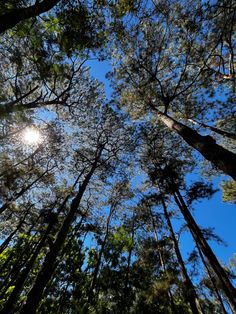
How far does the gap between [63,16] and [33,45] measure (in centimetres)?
215

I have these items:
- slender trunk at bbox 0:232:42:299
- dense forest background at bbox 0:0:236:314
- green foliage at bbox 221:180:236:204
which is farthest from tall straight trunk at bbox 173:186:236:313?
slender trunk at bbox 0:232:42:299

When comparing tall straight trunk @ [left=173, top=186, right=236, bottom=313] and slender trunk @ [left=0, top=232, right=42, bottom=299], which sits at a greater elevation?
slender trunk @ [left=0, top=232, right=42, bottom=299]

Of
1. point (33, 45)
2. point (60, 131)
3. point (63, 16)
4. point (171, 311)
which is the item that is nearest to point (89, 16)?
point (63, 16)

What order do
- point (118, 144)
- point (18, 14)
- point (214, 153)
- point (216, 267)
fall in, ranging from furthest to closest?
1. point (118, 144)
2. point (216, 267)
3. point (18, 14)
4. point (214, 153)

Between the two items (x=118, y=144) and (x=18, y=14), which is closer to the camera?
(x=18, y=14)

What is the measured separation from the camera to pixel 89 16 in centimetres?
838

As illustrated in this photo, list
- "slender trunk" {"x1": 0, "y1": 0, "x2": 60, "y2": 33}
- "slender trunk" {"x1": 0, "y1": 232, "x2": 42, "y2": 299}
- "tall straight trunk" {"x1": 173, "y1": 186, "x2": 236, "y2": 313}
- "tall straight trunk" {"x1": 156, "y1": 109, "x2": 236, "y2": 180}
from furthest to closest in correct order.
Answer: "slender trunk" {"x1": 0, "y1": 232, "x2": 42, "y2": 299}, "tall straight trunk" {"x1": 173, "y1": 186, "x2": 236, "y2": 313}, "slender trunk" {"x1": 0, "y1": 0, "x2": 60, "y2": 33}, "tall straight trunk" {"x1": 156, "y1": 109, "x2": 236, "y2": 180}

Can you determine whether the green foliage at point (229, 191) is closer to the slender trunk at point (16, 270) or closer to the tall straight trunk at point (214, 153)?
the tall straight trunk at point (214, 153)

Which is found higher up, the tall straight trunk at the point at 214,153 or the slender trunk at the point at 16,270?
the slender trunk at the point at 16,270

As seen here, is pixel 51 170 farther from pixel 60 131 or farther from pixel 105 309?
pixel 105 309

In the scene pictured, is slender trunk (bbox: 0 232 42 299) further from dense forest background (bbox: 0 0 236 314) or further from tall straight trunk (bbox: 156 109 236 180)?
tall straight trunk (bbox: 156 109 236 180)

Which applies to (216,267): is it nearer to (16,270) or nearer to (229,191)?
(229,191)

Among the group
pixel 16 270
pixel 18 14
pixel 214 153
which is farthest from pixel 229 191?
pixel 16 270

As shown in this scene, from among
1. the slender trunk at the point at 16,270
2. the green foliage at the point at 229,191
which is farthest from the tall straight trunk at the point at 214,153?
the slender trunk at the point at 16,270
